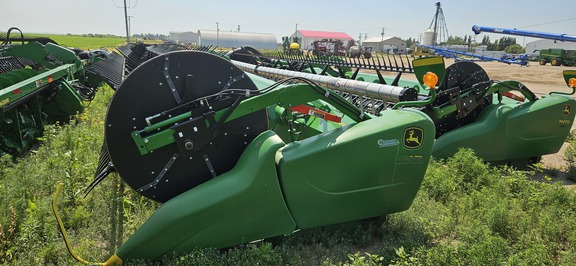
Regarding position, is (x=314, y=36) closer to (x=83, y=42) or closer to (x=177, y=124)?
(x=83, y=42)

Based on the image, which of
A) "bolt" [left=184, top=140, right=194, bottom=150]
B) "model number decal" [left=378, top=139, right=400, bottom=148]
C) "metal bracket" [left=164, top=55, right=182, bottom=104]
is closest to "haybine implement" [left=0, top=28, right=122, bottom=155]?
"metal bracket" [left=164, top=55, right=182, bottom=104]

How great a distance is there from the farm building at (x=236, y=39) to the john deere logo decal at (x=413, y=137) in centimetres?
6743

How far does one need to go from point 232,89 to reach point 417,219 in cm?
231

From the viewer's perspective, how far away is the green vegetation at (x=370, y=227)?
2889 mm

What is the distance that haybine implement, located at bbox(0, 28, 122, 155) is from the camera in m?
5.46

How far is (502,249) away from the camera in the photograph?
2.92 meters

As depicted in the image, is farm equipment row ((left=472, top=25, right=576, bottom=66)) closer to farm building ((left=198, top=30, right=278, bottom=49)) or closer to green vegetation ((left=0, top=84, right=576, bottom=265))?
green vegetation ((left=0, top=84, right=576, bottom=265))

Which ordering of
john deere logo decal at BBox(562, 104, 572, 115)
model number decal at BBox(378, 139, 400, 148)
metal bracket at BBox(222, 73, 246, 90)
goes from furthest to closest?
john deere logo decal at BBox(562, 104, 572, 115), metal bracket at BBox(222, 73, 246, 90), model number decal at BBox(378, 139, 400, 148)

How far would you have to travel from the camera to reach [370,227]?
3504 millimetres

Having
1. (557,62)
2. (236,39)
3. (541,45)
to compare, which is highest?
(541,45)

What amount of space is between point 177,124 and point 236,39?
247ft

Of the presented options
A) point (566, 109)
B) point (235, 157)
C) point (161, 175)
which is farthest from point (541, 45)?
point (161, 175)

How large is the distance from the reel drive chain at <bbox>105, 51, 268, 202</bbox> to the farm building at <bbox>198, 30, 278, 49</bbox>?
67006 millimetres

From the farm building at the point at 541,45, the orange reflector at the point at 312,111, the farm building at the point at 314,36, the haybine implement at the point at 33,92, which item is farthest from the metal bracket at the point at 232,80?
the farm building at the point at 314,36
